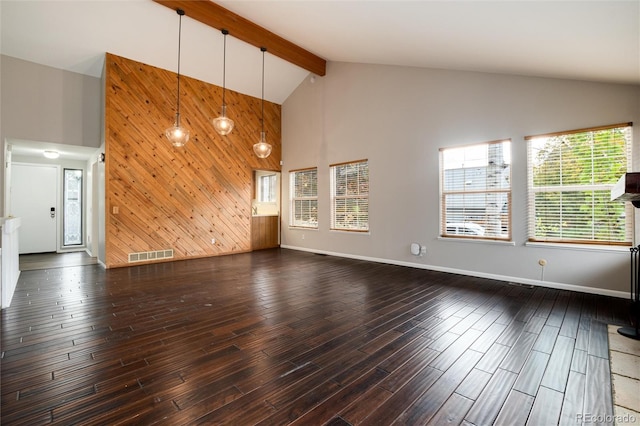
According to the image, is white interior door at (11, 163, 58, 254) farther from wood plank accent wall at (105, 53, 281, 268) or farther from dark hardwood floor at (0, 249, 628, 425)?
dark hardwood floor at (0, 249, 628, 425)

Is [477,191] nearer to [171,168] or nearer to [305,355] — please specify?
[305,355]

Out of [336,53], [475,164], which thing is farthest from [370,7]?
[475,164]

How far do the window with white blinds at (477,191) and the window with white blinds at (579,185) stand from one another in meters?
0.34

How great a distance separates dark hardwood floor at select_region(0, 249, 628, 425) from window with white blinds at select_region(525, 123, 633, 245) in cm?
87

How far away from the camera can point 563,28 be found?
2.69 meters

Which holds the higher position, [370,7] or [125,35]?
[125,35]

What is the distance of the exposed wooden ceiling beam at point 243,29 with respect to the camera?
4.71 meters

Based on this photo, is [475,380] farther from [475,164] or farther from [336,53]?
[336,53]

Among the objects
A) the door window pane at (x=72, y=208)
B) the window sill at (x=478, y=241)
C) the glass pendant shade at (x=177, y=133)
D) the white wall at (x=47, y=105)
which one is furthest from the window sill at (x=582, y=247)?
the door window pane at (x=72, y=208)

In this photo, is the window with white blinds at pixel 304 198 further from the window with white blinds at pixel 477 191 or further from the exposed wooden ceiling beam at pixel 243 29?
the window with white blinds at pixel 477 191

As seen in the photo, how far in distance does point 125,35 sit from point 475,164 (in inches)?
258

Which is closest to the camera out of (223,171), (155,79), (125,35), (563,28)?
Answer: (563,28)

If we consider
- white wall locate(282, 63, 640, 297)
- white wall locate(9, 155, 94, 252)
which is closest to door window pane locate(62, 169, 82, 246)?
white wall locate(9, 155, 94, 252)

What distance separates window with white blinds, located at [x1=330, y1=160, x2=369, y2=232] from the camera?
644 cm
